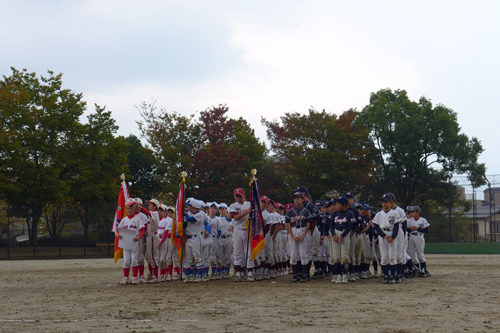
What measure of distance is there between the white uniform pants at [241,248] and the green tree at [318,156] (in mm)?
25120

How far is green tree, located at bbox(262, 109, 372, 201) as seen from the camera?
39375 millimetres

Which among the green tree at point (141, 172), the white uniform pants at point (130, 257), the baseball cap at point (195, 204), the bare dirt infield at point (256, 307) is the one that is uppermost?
the green tree at point (141, 172)

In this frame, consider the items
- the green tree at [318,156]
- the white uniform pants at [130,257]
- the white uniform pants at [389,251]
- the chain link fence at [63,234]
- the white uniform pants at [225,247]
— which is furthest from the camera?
the green tree at [318,156]

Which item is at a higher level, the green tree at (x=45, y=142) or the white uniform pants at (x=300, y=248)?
the green tree at (x=45, y=142)

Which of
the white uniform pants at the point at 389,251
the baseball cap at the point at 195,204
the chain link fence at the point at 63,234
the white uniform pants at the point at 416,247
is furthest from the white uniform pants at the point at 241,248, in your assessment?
the chain link fence at the point at 63,234

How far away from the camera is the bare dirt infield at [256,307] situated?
280 inches

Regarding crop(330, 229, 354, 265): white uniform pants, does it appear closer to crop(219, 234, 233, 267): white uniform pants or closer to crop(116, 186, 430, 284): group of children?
crop(116, 186, 430, 284): group of children

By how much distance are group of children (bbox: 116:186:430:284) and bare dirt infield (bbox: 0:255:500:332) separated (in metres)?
0.58

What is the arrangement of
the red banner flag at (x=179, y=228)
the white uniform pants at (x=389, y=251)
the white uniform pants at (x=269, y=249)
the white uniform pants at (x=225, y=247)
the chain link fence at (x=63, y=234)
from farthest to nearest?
the chain link fence at (x=63, y=234), the white uniform pants at (x=225, y=247), the white uniform pants at (x=269, y=249), the red banner flag at (x=179, y=228), the white uniform pants at (x=389, y=251)

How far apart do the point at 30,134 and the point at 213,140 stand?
12.8 metres

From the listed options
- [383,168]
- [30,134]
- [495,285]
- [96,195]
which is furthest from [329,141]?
[495,285]

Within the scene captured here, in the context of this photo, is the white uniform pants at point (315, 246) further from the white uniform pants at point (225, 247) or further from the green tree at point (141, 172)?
the green tree at point (141, 172)

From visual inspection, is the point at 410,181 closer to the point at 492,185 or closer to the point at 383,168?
the point at 492,185

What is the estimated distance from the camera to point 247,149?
46031mm
